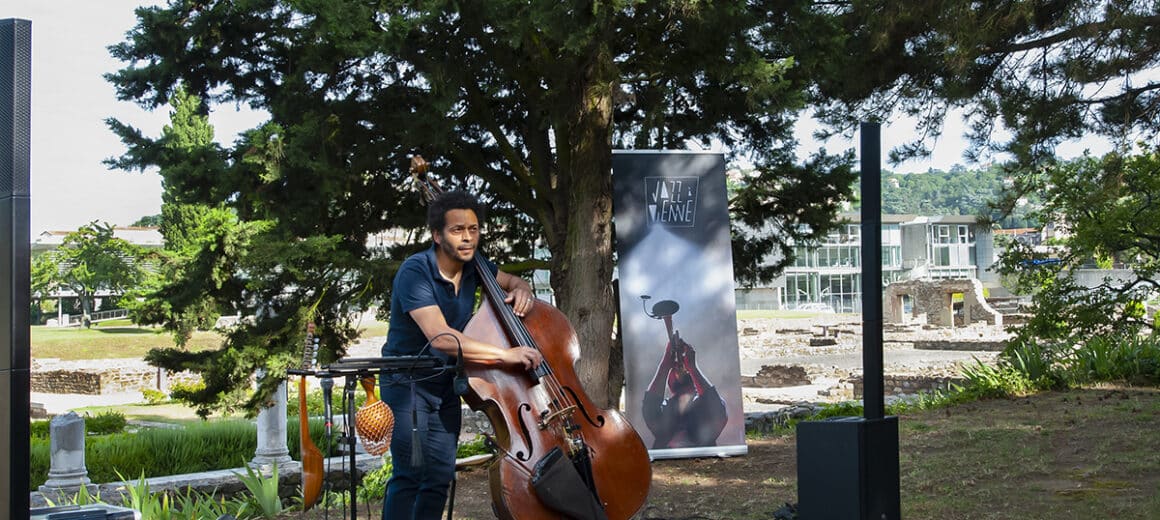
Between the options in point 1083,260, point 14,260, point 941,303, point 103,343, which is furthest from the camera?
point 941,303

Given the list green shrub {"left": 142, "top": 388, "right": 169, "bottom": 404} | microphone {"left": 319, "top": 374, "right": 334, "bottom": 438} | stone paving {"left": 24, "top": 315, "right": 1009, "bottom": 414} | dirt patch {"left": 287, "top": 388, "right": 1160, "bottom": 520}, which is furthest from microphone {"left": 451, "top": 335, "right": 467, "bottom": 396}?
green shrub {"left": 142, "top": 388, "right": 169, "bottom": 404}

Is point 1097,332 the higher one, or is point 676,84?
point 676,84

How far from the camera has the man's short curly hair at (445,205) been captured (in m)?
3.39

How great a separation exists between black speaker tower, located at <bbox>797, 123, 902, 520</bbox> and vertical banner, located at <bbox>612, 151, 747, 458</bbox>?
3.74 m

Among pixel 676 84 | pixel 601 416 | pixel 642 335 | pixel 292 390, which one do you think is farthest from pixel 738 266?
pixel 292 390

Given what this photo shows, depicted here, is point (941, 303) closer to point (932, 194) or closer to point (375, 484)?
point (375, 484)

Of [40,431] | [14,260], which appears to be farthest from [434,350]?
[40,431]

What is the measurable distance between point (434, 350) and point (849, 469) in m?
1.36

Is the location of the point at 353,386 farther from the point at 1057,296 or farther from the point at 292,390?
the point at 292,390

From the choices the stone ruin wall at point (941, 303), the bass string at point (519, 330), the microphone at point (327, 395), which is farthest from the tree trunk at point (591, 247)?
the stone ruin wall at point (941, 303)

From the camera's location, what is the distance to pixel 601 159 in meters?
8.03

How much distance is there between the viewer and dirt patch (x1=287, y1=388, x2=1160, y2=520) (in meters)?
4.91

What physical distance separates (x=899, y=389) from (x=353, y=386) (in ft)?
60.4

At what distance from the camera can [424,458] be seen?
326 cm
